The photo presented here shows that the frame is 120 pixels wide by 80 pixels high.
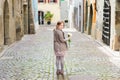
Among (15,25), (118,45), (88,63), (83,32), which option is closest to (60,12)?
(83,32)

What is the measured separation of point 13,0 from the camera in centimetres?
2278

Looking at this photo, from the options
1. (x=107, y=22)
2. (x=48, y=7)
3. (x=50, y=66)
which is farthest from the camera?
(x=48, y=7)

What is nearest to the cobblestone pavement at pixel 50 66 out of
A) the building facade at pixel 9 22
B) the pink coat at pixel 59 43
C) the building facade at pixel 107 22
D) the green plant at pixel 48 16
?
the pink coat at pixel 59 43

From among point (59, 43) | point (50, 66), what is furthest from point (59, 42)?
point (50, 66)

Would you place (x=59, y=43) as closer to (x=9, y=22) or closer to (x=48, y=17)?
(x=9, y=22)

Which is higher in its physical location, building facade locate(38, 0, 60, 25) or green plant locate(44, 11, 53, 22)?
building facade locate(38, 0, 60, 25)

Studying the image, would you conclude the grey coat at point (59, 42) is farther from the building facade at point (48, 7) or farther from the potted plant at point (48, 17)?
the building facade at point (48, 7)

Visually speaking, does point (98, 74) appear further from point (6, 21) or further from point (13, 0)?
point (13, 0)

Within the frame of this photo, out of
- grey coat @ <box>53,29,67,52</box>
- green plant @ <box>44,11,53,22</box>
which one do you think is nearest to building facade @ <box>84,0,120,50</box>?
grey coat @ <box>53,29,67,52</box>

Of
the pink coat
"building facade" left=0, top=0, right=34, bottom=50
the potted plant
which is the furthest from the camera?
the potted plant

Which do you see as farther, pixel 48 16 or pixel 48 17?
pixel 48 17

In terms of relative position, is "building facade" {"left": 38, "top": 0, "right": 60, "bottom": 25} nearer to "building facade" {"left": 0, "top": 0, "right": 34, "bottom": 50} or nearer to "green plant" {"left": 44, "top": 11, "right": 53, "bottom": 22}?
"green plant" {"left": 44, "top": 11, "right": 53, "bottom": 22}

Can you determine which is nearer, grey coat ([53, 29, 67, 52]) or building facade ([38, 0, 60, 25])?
grey coat ([53, 29, 67, 52])

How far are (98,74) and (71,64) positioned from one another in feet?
7.43
